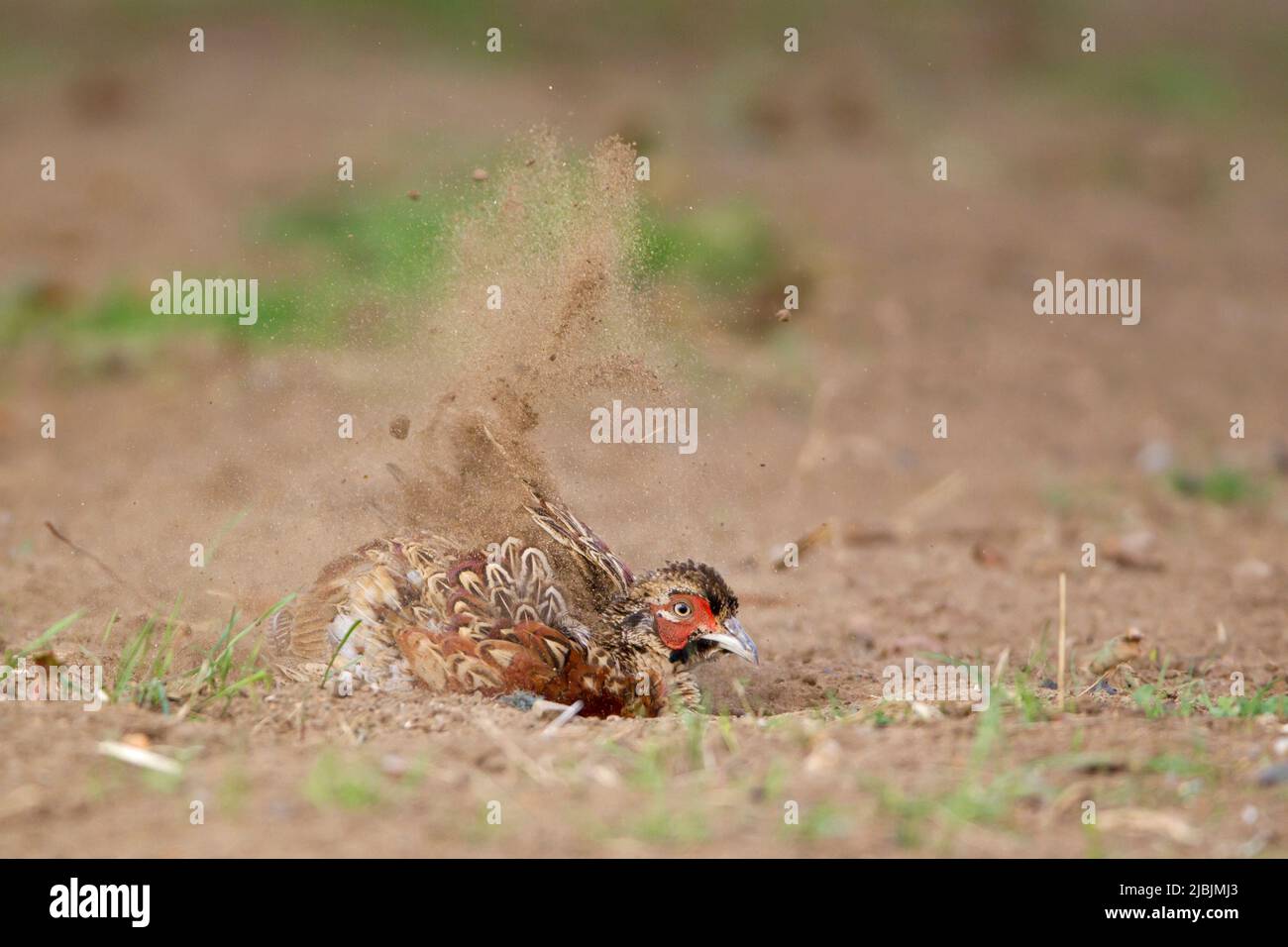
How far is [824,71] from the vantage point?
16578 millimetres

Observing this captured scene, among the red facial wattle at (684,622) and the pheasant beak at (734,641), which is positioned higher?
the red facial wattle at (684,622)

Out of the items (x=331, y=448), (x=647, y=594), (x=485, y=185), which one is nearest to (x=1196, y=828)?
(x=647, y=594)

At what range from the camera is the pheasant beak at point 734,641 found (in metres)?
5.84

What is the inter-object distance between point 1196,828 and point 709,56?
45.5 feet

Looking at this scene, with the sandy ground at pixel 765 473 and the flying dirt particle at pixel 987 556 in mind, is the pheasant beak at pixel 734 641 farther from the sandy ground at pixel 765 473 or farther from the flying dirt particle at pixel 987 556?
the flying dirt particle at pixel 987 556

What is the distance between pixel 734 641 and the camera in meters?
5.86

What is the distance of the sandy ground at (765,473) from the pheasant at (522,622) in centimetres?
25

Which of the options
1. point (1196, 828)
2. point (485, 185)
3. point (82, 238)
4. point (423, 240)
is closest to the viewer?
point (1196, 828)

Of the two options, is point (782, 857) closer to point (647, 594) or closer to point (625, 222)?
point (647, 594)
